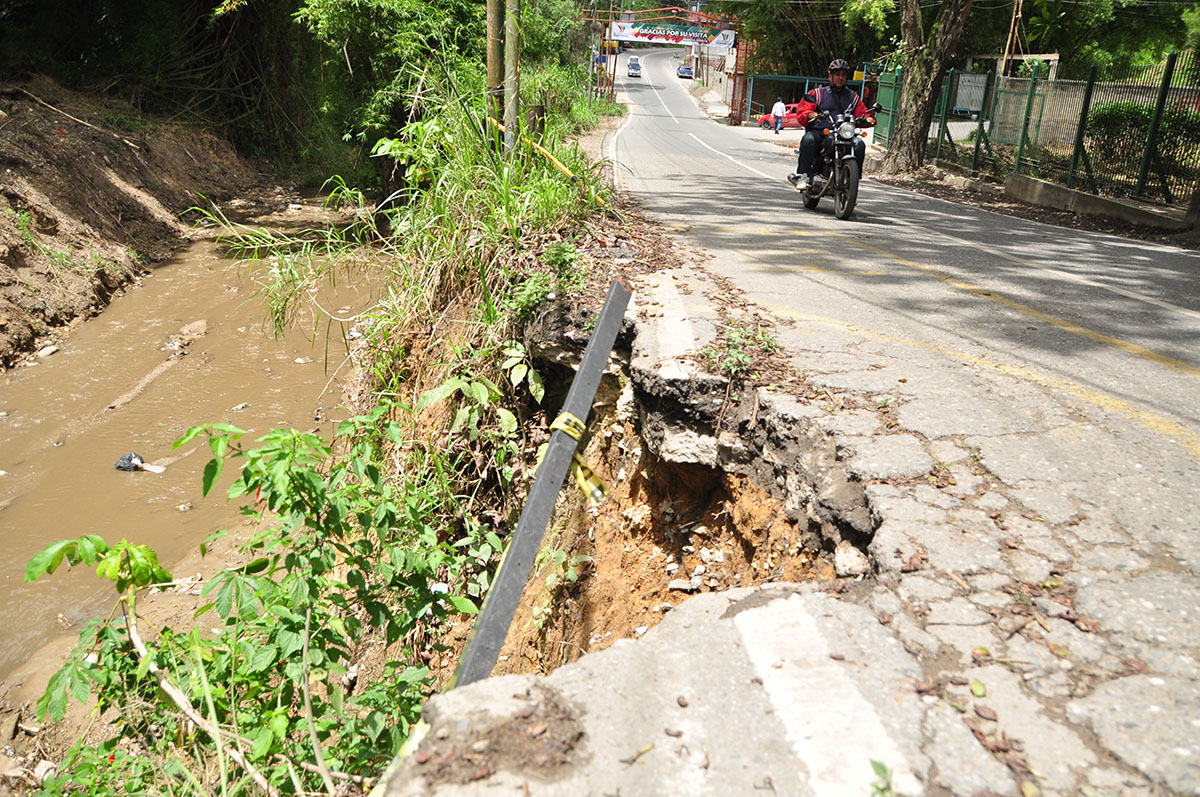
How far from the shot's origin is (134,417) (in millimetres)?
7539

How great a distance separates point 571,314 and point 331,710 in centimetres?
229

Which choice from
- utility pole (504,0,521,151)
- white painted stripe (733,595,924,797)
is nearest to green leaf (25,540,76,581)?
white painted stripe (733,595,924,797)

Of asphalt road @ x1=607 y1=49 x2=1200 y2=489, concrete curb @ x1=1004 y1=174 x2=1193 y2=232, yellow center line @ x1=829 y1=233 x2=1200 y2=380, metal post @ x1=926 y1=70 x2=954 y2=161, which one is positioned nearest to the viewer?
asphalt road @ x1=607 y1=49 x2=1200 y2=489

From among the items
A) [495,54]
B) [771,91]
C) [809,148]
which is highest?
[771,91]

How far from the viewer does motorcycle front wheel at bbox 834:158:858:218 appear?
28.7 ft

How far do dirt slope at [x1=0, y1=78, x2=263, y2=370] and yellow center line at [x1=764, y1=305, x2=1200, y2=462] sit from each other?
8139 mm

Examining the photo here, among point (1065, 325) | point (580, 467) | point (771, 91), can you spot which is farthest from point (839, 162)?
point (771, 91)

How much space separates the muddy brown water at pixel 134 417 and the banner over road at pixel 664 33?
156ft

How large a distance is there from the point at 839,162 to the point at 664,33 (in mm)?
49932

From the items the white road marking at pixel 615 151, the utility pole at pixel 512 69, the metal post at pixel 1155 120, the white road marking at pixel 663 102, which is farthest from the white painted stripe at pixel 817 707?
the white road marking at pixel 663 102

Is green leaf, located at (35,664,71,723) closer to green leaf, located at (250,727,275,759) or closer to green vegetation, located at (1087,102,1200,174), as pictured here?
green leaf, located at (250,727,275,759)

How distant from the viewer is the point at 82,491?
631cm

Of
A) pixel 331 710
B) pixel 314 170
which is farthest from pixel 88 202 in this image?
pixel 331 710

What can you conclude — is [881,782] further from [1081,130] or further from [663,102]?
[663,102]
